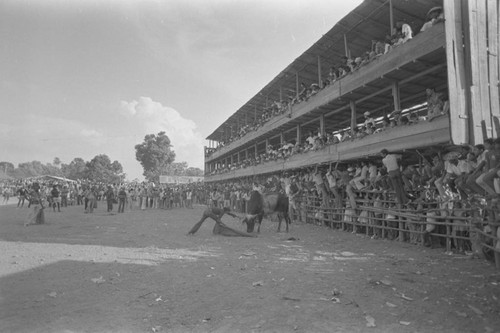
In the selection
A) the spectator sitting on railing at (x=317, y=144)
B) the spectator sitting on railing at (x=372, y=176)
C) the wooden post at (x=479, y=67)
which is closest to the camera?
the wooden post at (x=479, y=67)

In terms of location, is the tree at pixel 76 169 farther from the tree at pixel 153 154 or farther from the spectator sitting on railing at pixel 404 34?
the spectator sitting on railing at pixel 404 34

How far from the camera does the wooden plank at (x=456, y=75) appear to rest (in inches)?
228

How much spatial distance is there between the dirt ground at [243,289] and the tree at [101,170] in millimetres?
59575

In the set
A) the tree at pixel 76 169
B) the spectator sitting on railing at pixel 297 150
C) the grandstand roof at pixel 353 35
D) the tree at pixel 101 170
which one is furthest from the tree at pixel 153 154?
the spectator sitting on railing at pixel 297 150

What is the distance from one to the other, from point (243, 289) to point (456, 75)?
544cm

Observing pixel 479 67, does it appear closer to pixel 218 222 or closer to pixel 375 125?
pixel 375 125

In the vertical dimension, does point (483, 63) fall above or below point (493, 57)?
below

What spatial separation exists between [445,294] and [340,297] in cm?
172

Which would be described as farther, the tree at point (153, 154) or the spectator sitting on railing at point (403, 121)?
the tree at point (153, 154)

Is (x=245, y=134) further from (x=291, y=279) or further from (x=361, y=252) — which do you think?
(x=291, y=279)

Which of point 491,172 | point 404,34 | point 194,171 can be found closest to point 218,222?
point 491,172

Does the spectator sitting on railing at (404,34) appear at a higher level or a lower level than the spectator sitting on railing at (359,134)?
higher

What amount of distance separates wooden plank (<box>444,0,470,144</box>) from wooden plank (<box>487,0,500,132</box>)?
60 cm

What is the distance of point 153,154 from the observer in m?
70.5
